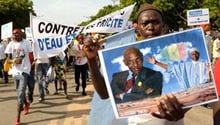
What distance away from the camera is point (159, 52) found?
2381mm

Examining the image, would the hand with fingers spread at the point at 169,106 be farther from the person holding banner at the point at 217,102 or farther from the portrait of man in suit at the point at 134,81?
the person holding banner at the point at 217,102

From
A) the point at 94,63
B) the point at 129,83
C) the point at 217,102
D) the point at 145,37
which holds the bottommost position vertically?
the point at 217,102

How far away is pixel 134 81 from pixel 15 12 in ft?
153

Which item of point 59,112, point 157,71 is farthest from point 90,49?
point 59,112

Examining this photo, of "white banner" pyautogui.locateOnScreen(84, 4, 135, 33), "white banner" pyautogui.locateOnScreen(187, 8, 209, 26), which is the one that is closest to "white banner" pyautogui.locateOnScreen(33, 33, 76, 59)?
"white banner" pyautogui.locateOnScreen(84, 4, 135, 33)

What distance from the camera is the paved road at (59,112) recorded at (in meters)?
8.09

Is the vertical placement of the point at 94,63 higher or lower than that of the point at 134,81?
higher

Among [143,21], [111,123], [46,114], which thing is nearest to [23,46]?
[46,114]

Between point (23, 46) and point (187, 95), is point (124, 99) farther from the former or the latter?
point (23, 46)

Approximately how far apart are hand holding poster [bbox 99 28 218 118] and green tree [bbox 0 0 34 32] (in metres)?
43.7

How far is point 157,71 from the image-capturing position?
238cm

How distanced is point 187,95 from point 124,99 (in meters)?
0.31

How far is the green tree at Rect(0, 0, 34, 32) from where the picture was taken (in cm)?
4566

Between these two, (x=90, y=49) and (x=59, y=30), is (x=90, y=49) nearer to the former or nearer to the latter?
(x=90, y=49)
